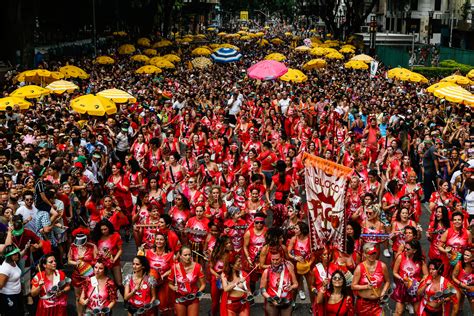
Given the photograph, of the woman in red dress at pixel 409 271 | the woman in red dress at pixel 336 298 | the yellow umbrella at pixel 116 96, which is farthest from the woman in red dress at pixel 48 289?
the yellow umbrella at pixel 116 96

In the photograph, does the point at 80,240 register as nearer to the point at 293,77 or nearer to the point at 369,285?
the point at 369,285

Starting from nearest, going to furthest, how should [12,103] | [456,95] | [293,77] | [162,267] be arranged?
[162,267]
[12,103]
[456,95]
[293,77]

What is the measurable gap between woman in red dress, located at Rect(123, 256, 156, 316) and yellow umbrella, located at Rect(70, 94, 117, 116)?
27.2 ft

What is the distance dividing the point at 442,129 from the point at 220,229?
1041 centimetres

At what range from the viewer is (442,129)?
17.2 m

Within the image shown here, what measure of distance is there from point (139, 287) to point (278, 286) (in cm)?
161

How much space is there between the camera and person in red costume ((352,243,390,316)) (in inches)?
287

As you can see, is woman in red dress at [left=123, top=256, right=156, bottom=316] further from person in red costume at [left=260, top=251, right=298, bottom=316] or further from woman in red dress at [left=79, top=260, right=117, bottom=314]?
person in red costume at [left=260, top=251, right=298, bottom=316]

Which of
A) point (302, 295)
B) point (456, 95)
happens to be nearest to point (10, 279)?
point (302, 295)

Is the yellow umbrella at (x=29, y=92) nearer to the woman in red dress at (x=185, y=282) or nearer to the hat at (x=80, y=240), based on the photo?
the hat at (x=80, y=240)

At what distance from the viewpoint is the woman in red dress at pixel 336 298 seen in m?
6.96

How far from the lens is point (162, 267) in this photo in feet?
25.6

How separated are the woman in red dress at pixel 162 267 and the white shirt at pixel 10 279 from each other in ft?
5.11

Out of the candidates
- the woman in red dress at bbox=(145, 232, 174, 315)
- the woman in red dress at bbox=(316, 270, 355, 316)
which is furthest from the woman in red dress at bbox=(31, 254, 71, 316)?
the woman in red dress at bbox=(316, 270, 355, 316)
